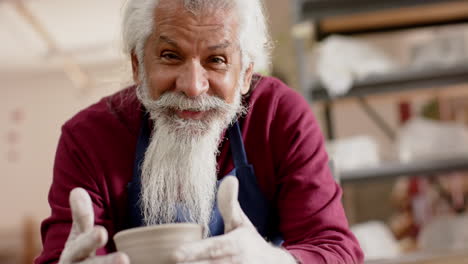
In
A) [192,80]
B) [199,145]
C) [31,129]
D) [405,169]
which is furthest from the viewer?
[31,129]

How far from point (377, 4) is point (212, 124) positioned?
7.02ft

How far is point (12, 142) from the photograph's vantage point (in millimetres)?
9727

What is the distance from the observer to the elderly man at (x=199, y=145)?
4.90 ft

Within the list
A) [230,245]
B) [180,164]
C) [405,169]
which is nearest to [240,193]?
[180,164]

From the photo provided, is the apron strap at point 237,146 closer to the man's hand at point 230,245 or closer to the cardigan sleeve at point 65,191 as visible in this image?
the cardigan sleeve at point 65,191

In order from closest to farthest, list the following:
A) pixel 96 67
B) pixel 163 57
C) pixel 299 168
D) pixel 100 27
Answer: pixel 163 57, pixel 299 168, pixel 100 27, pixel 96 67

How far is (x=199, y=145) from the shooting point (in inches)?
62.3

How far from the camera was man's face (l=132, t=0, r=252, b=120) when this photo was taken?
1464 mm

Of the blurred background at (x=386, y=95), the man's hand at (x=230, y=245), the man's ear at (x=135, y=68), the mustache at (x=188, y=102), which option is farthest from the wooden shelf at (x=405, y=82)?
the man's hand at (x=230, y=245)

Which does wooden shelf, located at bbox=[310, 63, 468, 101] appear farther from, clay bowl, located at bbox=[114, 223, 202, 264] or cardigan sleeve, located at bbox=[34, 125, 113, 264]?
clay bowl, located at bbox=[114, 223, 202, 264]

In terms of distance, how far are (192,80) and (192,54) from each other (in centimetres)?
6

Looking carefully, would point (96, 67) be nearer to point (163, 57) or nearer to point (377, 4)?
point (377, 4)

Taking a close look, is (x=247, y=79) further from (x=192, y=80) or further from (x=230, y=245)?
(x=230, y=245)

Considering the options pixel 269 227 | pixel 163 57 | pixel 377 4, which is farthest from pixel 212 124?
pixel 377 4
